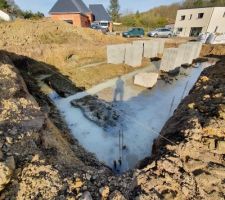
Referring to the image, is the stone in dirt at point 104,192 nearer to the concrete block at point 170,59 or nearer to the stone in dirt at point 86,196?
the stone in dirt at point 86,196

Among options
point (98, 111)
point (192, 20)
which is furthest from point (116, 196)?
point (192, 20)

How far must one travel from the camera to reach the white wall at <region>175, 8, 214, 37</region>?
24266 mm

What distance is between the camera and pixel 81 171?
294 cm

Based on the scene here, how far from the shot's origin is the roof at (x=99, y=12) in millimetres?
27750

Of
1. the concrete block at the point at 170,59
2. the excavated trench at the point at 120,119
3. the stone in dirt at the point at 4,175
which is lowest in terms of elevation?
the excavated trench at the point at 120,119

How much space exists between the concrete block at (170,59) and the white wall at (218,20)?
16519 mm

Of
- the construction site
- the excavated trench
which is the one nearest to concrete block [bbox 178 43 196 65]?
the construction site

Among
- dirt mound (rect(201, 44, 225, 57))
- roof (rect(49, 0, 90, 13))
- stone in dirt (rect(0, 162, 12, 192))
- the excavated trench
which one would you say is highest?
roof (rect(49, 0, 90, 13))

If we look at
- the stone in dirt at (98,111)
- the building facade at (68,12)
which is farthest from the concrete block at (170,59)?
the building facade at (68,12)

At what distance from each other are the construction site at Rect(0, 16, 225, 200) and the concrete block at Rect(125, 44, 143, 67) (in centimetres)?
7

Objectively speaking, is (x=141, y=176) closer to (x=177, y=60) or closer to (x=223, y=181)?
(x=223, y=181)

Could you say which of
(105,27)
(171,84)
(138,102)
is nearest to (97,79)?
(138,102)

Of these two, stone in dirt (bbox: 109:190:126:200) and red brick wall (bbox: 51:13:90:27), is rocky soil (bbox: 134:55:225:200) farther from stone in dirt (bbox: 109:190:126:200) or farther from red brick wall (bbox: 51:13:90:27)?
red brick wall (bbox: 51:13:90:27)


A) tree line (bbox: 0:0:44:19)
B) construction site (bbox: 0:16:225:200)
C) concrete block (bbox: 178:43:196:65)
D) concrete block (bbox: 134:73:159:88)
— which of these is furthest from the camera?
tree line (bbox: 0:0:44:19)
